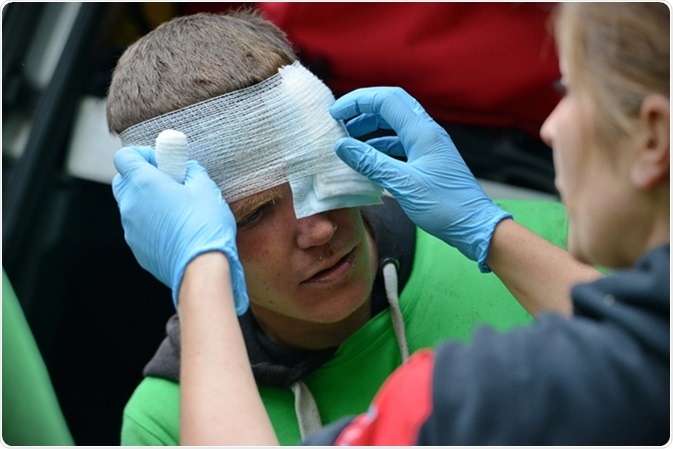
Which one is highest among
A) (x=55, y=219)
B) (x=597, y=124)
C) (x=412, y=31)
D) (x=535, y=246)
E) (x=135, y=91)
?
(x=597, y=124)

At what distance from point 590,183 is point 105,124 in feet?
5.07

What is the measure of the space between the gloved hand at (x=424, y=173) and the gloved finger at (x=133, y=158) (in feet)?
0.90

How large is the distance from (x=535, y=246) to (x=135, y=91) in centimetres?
65

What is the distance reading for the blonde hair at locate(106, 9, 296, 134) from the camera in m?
1.50

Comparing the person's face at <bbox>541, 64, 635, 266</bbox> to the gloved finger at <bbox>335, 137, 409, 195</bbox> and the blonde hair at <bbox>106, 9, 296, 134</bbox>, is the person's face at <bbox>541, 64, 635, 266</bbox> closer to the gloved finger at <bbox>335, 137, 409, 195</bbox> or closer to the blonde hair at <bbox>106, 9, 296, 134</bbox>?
the gloved finger at <bbox>335, 137, 409, 195</bbox>

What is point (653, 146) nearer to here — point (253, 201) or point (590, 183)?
point (590, 183)

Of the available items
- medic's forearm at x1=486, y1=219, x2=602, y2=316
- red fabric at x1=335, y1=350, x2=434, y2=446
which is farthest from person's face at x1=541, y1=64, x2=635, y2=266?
medic's forearm at x1=486, y1=219, x2=602, y2=316

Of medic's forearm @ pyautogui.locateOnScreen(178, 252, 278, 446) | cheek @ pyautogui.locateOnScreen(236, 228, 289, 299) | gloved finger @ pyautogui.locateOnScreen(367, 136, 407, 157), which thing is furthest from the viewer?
gloved finger @ pyautogui.locateOnScreen(367, 136, 407, 157)

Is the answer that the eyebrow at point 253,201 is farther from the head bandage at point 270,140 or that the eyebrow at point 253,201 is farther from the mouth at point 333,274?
the mouth at point 333,274

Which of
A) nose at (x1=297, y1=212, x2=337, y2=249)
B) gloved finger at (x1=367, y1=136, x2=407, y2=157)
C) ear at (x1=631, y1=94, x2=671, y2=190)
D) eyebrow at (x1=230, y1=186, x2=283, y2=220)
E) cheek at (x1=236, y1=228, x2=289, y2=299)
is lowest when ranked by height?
cheek at (x1=236, y1=228, x2=289, y2=299)

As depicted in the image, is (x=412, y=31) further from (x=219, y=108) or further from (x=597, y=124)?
(x=597, y=124)

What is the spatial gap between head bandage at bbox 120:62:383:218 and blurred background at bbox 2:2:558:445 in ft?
2.21

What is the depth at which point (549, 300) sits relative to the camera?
151cm

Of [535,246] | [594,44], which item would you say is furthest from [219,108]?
[594,44]
